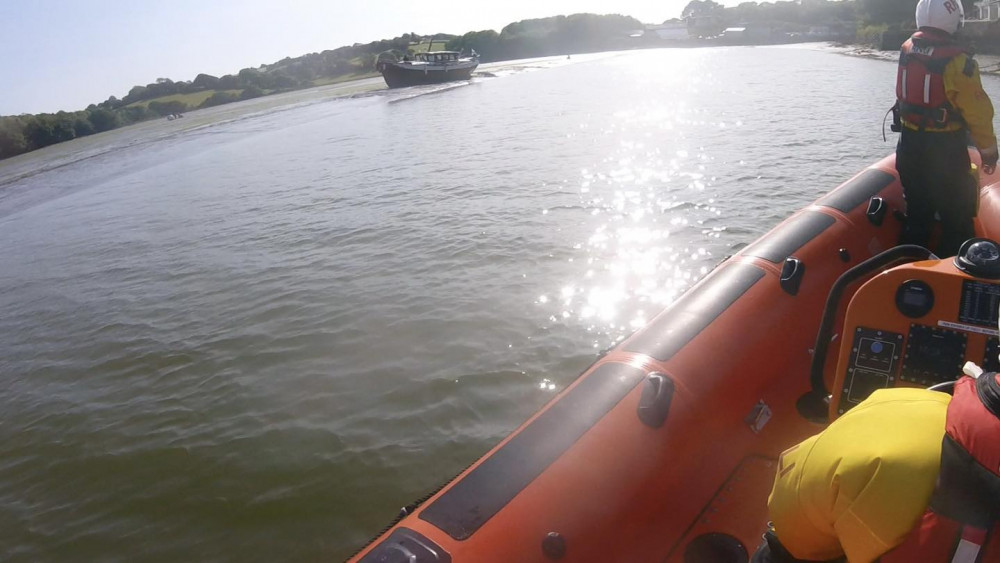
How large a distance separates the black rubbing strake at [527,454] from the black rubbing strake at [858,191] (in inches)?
81.8

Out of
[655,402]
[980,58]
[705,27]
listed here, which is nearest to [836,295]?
[655,402]

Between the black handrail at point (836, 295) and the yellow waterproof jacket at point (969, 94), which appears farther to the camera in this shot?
the yellow waterproof jacket at point (969, 94)

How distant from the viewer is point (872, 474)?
1022 millimetres

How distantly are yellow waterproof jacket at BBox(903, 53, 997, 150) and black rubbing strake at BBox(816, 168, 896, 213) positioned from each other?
0.81 meters

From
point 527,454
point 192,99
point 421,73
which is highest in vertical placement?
point 192,99

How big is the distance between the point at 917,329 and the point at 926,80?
70.4 inches

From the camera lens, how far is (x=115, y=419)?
171 inches

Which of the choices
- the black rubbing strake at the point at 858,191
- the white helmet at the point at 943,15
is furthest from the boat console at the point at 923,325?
the black rubbing strake at the point at 858,191

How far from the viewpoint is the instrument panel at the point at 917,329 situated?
1866 mm

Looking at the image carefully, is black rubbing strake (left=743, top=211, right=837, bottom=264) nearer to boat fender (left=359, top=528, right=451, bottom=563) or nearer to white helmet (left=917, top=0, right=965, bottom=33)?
white helmet (left=917, top=0, right=965, bottom=33)

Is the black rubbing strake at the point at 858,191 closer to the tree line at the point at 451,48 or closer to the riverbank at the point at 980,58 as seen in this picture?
the riverbank at the point at 980,58

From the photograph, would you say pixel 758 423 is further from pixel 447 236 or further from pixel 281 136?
pixel 281 136

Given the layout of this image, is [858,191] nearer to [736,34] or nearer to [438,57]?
[438,57]

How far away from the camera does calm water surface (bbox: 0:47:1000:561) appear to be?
140 inches
